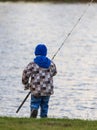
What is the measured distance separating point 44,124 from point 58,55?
2168 centimetres

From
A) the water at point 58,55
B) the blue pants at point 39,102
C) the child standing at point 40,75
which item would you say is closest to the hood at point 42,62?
the child standing at point 40,75

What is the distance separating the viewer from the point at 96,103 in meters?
20.0

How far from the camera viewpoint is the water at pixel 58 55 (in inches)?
778

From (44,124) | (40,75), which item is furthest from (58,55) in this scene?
(44,124)

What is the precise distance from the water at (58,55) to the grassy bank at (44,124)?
5.34 meters

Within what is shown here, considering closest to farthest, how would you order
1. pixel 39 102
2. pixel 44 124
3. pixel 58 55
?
pixel 44 124 → pixel 39 102 → pixel 58 55

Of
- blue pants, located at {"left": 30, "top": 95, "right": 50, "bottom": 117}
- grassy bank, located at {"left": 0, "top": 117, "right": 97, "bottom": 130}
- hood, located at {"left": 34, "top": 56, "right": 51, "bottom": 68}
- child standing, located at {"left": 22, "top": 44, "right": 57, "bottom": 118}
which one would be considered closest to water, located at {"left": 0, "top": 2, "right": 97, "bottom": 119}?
blue pants, located at {"left": 30, "top": 95, "right": 50, "bottom": 117}

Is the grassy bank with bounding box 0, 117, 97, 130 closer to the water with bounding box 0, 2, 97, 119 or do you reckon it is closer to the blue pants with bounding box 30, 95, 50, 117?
the blue pants with bounding box 30, 95, 50, 117

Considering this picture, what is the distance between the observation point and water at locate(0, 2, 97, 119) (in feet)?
64.8

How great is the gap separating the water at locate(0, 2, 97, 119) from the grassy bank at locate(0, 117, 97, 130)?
5.34m

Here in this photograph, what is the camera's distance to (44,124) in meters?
11.6

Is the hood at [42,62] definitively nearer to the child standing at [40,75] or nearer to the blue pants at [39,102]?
the child standing at [40,75]

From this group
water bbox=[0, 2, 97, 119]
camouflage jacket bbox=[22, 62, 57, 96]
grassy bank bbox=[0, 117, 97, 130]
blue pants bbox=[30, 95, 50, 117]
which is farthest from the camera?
water bbox=[0, 2, 97, 119]

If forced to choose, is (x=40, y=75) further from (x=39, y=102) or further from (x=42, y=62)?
(x=39, y=102)
